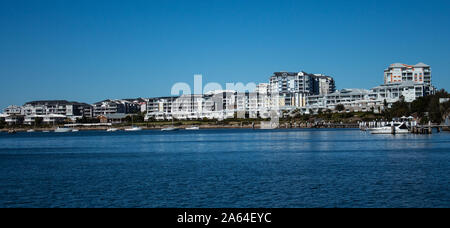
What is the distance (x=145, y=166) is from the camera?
101 feet

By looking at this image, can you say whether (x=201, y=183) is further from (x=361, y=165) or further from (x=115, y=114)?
(x=115, y=114)

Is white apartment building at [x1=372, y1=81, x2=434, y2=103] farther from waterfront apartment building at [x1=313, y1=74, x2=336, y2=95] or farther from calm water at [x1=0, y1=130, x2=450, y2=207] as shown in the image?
calm water at [x1=0, y1=130, x2=450, y2=207]

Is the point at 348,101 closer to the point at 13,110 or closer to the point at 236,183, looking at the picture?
the point at 13,110

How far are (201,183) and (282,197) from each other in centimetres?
484

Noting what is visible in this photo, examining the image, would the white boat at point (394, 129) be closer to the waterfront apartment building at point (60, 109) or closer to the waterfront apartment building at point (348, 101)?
the waterfront apartment building at point (348, 101)

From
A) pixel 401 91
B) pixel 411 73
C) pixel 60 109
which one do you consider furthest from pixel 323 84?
pixel 60 109

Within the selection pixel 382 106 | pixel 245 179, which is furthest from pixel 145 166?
pixel 382 106

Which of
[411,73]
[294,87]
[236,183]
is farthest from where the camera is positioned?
[294,87]

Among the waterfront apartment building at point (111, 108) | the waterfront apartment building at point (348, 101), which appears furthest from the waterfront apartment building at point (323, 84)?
the waterfront apartment building at point (111, 108)

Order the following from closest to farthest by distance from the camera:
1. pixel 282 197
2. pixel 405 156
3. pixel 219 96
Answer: pixel 282 197, pixel 405 156, pixel 219 96

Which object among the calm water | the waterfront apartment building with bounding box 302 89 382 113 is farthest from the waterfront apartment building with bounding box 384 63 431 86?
the calm water

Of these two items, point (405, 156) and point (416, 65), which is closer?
point (405, 156)

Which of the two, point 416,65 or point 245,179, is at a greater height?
point 416,65
